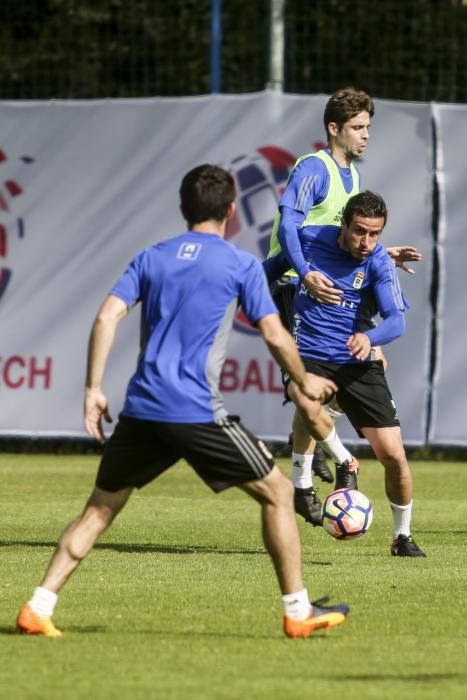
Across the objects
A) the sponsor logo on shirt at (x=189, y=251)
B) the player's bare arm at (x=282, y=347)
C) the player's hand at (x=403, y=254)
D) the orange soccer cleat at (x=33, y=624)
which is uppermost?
the sponsor logo on shirt at (x=189, y=251)

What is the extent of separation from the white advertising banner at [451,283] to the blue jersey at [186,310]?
28.5ft

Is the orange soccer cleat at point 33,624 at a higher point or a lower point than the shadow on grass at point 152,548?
higher

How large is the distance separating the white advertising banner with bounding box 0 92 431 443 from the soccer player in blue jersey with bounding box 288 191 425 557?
558 cm

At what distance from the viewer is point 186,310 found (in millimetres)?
A: 6395

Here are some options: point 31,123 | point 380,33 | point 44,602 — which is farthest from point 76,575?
point 380,33

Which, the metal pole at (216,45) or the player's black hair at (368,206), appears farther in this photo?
the metal pole at (216,45)

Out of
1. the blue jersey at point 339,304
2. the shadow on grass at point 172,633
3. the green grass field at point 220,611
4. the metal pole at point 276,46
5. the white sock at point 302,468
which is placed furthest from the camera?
the metal pole at point 276,46

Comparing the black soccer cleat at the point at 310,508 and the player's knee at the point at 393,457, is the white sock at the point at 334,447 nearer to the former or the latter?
the black soccer cleat at the point at 310,508

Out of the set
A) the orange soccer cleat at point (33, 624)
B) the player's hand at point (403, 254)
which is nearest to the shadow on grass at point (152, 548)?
the player's hand at point (403, 254)

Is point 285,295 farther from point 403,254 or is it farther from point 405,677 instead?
point 405,677

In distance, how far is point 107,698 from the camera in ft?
17.8

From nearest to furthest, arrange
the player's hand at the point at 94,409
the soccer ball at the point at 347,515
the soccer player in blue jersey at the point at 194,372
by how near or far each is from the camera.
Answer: the player's hand at the point at 94,409 < the soccer player in blue jersey at the point at 194,372 < the soccer ball at the point at 347,515

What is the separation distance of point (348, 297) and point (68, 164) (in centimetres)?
690

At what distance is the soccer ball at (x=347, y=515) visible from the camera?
29.6ft
